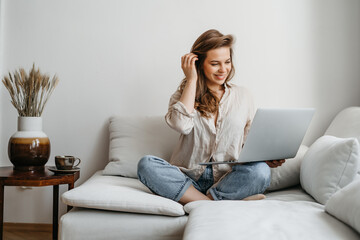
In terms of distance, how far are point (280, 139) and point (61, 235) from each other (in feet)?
3.21

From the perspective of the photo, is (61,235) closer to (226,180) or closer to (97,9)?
(226,180)

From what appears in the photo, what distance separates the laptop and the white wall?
721mm

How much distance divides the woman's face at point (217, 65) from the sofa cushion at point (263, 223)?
803mm

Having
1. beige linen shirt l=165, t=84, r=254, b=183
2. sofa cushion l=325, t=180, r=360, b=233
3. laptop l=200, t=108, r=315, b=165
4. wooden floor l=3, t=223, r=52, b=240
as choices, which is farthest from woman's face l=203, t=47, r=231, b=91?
wooden floor l=3, t=223, r=52, b=240

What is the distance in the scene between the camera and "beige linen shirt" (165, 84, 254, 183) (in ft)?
5.87

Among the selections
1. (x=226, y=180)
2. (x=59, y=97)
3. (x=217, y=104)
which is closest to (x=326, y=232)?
(x=226, y=180)

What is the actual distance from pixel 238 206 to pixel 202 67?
89cm

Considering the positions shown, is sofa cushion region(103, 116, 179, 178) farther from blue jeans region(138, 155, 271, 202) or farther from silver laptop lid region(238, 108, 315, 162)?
silver laptop lid region(238, 108, 315, 162)

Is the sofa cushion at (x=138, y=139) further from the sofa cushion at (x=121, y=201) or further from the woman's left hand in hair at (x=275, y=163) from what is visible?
the woman's left hand in hair at (x=275, y=163)

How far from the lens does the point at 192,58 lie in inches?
73.8

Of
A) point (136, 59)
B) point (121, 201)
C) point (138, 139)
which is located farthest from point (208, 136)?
point (136, 59)

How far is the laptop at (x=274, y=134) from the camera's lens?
1494mm

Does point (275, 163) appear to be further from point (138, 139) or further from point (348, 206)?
point (138, 139)

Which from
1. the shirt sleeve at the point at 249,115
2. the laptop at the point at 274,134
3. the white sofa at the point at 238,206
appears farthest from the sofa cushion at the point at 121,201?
the shirt sleeve at the point at 249,115
